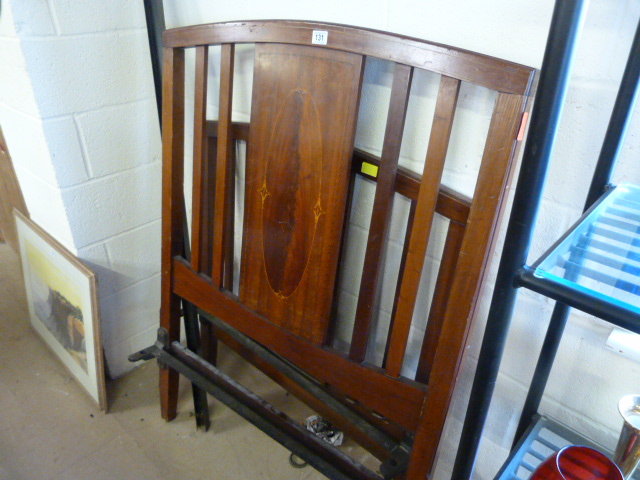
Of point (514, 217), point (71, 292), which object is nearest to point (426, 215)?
point (514, 217)

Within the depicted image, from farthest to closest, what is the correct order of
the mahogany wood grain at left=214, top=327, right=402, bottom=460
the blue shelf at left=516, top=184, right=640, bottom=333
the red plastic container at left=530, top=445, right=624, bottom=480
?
1. the mahogany wood grain at left=214, top=327, right=402, bottom=460
2. the red plastic container at left=530, top=445, right=624, bottom=480
3. the blue shelf at left=516, top=184, right=640, bottom=333

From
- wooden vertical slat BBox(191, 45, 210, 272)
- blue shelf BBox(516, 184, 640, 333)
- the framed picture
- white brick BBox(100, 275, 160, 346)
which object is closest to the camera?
blue shelf BBox(516, 184, 640, 333)

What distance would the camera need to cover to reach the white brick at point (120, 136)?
1.16 metres

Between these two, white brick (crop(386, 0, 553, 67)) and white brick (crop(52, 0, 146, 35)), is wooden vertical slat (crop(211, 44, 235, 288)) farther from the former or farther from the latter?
white brick (crop(52, 0, 146, 35))

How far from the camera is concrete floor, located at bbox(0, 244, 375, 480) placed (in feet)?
3.93

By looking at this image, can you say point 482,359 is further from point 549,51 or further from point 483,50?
point 483,50

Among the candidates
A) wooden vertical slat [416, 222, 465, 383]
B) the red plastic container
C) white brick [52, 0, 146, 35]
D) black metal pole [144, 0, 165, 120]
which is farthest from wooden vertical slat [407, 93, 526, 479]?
white brick [52, 0, 146, 35]

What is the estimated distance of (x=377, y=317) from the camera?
1047 mm

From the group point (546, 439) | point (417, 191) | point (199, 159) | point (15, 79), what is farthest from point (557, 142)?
point (15, 79)

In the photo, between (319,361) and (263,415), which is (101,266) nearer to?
(263,415)

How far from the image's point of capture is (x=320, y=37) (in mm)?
697

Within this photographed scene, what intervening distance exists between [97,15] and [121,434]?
1038mm

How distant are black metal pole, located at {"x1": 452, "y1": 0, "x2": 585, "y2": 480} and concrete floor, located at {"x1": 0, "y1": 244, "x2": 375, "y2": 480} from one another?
31.1 inches

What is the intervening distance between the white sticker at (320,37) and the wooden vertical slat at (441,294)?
34 centimetres
